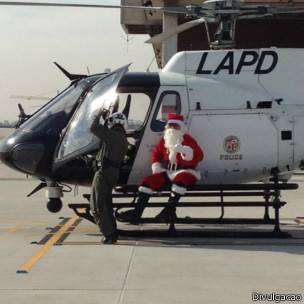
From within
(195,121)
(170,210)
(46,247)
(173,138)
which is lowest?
(46,247)

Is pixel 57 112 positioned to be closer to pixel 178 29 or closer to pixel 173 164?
pixel 173 164

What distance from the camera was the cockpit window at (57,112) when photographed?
29.9 ft

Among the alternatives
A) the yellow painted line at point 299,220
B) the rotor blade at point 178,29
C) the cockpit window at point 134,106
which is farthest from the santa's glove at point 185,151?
the yellow painted line at point 299,220

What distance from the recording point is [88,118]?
8930mm

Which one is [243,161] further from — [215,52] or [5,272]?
[5,272]

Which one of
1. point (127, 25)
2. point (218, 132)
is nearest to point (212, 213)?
point (218, 132)

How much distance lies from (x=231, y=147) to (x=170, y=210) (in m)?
1.33

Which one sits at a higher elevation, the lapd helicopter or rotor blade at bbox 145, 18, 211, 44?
rotor blade at bbox 145, 18, 211, 44

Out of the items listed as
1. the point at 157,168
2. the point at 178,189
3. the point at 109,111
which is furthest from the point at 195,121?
the point at 109,111

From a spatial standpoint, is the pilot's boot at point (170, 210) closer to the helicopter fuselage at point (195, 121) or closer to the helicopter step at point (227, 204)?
the helicopter step at point (227, 204)

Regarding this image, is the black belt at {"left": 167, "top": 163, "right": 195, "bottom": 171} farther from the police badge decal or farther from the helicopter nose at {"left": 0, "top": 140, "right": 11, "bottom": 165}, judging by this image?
the helicopter nose at {"left": 0, "top": 140, "right": 11, "bottom": 165}

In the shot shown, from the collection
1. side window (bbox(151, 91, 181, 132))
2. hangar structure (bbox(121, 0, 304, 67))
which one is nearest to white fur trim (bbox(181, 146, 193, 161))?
side window (bbox(151, 91, 181, 132))

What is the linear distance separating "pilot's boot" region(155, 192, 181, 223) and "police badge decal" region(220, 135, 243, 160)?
0.99 m

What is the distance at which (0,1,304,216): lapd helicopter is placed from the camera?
29.6 feet
